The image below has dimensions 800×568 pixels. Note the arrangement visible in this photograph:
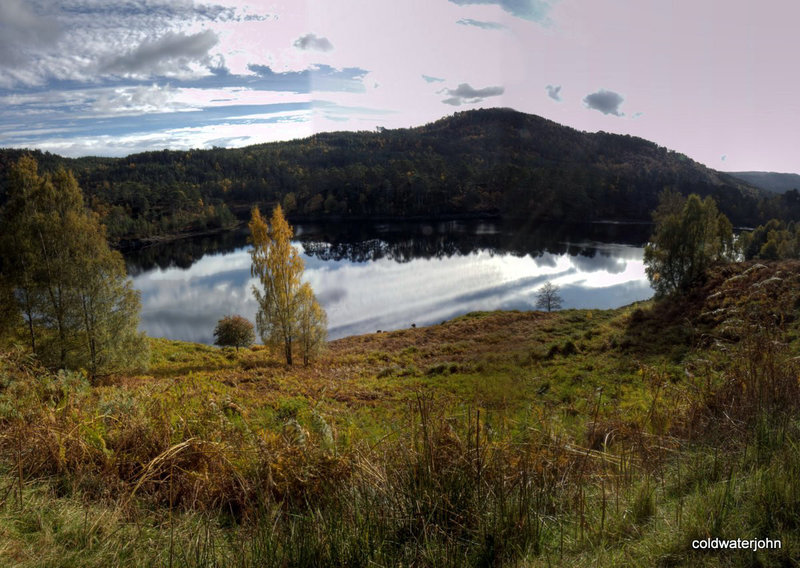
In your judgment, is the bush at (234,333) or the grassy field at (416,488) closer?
the grassy field at (416,488)

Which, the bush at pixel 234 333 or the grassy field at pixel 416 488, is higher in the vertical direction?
the grassy field at pixel 416 488

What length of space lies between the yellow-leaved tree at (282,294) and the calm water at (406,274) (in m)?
16.7

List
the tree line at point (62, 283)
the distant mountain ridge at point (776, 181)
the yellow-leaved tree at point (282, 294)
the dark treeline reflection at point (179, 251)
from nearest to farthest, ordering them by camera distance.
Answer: the tree line at point (62, 283), the yellow-leaved tree at point (282, 294), the dark treeline reflection at point (179, 251), the distant mountain ridge at point (776, 181)

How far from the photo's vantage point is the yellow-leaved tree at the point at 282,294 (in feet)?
70.2

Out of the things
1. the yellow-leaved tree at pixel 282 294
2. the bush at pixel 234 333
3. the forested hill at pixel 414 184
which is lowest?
the bush at pixel 234 333

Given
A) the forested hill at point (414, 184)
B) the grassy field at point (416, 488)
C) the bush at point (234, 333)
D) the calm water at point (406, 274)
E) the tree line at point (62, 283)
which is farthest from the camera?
the forested hill at point (414, 184)

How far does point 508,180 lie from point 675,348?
323 ft

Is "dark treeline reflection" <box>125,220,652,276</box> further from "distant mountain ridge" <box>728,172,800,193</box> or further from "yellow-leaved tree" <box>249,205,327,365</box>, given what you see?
"distant mountain ridge" <box>728,172,800,193</box>

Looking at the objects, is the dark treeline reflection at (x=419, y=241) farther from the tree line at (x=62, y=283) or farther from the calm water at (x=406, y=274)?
the tree line at (x=62, y=283)

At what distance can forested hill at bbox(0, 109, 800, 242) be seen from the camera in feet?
319

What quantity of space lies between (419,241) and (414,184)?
36.9 meters

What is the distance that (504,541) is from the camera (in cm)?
243

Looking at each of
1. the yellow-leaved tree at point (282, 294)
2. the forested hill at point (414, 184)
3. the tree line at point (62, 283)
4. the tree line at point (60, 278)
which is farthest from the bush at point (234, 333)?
the forested hill at point (414, 184)

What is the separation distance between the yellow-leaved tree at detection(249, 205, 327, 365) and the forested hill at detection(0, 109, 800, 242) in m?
79.7
